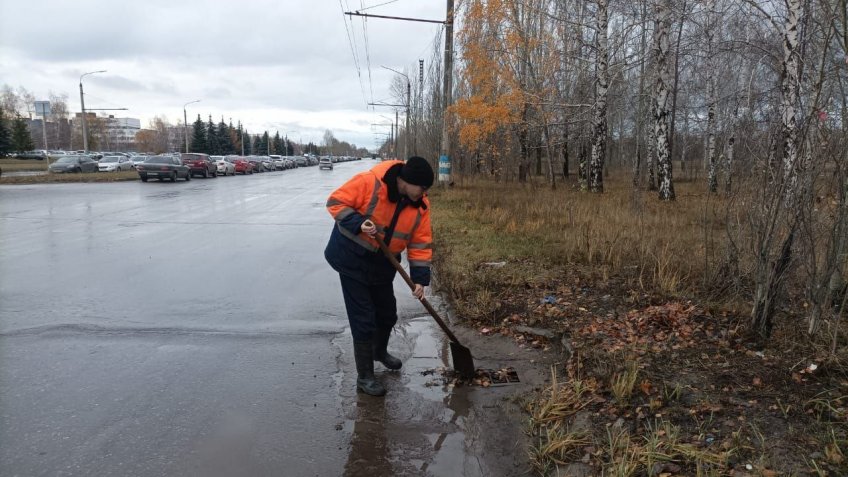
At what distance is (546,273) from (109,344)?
4.72 meters

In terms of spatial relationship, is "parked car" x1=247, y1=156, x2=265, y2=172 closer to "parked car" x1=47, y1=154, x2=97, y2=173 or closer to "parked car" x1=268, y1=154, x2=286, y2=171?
"parked car" x1=268, y1=154, x2=286, y2=171

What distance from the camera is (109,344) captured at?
462 cm

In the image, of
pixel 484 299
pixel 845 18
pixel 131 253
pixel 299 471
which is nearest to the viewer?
pixel 299 471

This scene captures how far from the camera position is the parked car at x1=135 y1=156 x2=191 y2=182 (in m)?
28.7

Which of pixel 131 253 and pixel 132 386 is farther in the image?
pixel 131 253

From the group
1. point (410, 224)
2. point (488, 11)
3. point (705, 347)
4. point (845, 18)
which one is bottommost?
point (705, 347)

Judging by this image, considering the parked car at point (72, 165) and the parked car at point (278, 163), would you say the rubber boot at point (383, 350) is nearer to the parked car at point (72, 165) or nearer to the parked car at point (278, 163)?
the parked car at point (72, 165)

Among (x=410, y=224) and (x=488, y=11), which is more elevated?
(x=488, y=11)

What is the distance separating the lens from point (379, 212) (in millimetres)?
3770

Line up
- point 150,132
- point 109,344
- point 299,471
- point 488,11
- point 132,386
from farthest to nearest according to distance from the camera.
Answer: point 150,132 → point 488,11 → point 109,344 → point 132,386 → point 299,471

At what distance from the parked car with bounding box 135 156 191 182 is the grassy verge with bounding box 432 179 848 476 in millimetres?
26141

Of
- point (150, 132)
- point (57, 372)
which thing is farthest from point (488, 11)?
point (150, 132)

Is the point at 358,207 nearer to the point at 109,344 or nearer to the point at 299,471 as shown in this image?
the point at 299,471

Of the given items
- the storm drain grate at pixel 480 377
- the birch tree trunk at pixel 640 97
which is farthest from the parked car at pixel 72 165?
the storm drain grate at pixel 480 377
